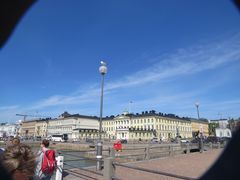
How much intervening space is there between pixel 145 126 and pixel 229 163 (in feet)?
415

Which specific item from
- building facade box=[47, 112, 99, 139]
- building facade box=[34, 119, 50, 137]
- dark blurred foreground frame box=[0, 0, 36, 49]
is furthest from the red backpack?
building facade box=[34, 119, 50, 137]

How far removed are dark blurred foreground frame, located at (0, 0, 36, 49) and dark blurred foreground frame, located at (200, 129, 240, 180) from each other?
1.11 m

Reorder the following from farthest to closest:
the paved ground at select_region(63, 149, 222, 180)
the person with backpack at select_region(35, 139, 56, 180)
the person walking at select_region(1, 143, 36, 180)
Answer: the paved ground at select_region(63, 149, 222, 180), the person with backpack at select_region(35, 139, 56, 180), the person walking at select_region(1, 143, 36, 180)

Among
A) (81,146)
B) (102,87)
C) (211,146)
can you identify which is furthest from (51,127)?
(102,87)

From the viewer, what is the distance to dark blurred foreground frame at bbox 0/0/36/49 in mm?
1186

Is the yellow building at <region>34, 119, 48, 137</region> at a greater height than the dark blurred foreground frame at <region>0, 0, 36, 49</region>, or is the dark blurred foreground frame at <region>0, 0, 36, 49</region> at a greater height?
the yellow building at <region>34, 119, 48, 137</region>

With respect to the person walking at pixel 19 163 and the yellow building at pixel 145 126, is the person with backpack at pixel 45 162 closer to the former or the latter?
the person walking at pixel 19 163

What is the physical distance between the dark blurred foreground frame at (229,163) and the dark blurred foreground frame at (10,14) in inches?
43.9

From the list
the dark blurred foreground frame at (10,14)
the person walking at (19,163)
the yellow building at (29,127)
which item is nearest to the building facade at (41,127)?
the yellow building at (29,127)

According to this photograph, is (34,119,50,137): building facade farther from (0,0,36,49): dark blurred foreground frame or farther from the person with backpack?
(0,0,36,49): dark blurred foreground frame

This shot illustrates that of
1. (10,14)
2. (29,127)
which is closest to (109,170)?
(10,14)

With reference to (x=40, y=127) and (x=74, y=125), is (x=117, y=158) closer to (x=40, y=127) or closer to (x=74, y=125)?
(x=74, y=125)

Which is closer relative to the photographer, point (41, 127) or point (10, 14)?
point (10, 14)

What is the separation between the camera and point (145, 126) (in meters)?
126
